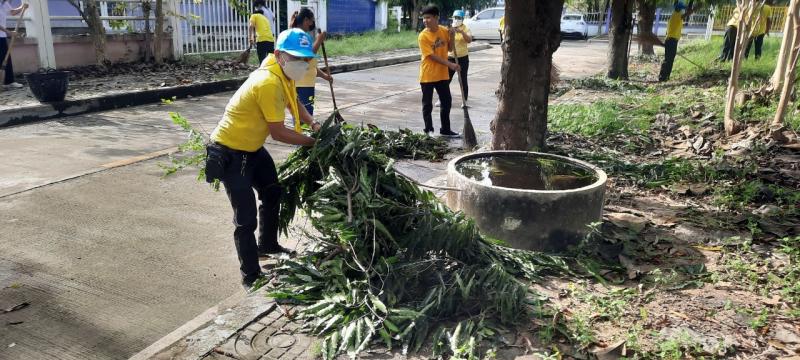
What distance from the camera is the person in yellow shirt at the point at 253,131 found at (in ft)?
11.5

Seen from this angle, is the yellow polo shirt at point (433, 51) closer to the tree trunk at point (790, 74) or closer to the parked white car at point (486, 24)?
the tree trunk at point (790, 74)

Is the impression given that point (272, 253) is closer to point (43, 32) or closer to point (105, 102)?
point (105, 102)

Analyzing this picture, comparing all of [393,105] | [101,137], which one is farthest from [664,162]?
[101,137]

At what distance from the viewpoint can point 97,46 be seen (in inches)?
464

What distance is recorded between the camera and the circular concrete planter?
3.89 metres

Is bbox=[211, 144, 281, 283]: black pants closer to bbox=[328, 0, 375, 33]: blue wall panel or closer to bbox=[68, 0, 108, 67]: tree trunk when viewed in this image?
bbox=[68, 0, 108, 67]: tree trunk

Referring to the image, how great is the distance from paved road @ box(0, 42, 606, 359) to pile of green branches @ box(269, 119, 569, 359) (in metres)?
0.77

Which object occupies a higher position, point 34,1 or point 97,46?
point 34,1

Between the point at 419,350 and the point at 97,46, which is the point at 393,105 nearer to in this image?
the point at 97,46

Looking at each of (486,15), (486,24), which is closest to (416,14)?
(486,24)

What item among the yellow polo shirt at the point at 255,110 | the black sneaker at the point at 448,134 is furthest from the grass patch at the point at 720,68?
the yellow polo shirt at the point at 255,110

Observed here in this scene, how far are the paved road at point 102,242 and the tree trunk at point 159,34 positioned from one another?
16.9 ft

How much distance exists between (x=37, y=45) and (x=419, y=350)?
35.1 ft

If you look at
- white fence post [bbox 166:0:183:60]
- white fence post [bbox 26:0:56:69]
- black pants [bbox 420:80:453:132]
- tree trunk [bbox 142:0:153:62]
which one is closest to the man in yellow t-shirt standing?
black pants [bbox 420:80:453:132]
